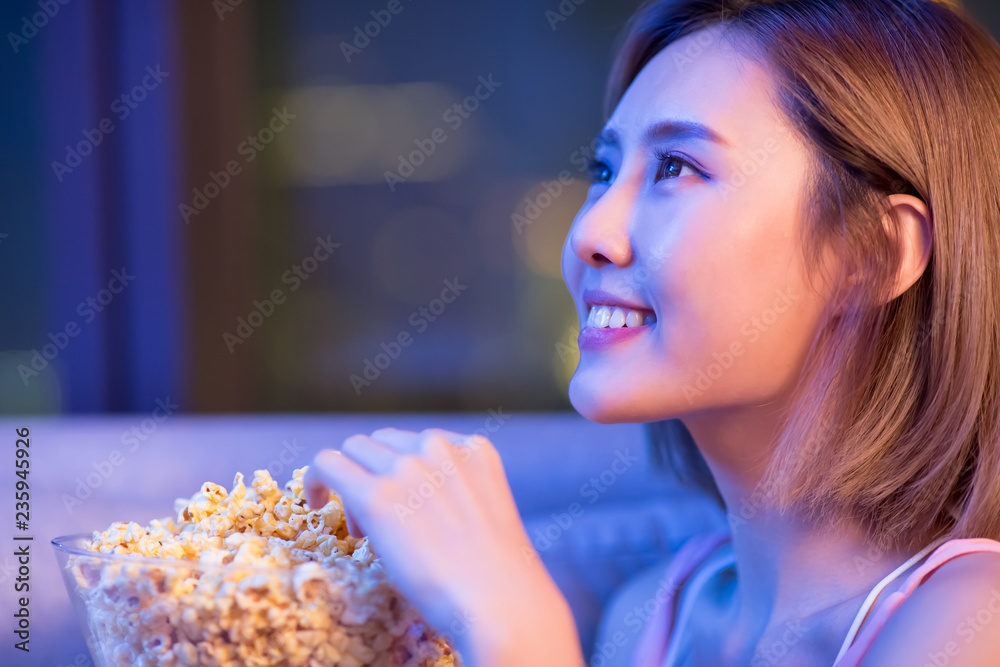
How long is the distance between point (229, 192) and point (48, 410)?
0.61 meters

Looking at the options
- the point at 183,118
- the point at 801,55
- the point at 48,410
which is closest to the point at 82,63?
the point at 183,118

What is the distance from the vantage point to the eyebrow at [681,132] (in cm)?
67

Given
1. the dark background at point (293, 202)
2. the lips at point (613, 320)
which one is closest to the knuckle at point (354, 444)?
the lips at point (613, 320)

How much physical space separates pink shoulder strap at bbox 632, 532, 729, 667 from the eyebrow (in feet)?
1.90

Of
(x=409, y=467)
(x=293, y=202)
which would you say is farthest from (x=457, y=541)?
(x=293, y=202)

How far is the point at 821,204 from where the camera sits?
67cm

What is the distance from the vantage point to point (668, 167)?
2.31 feet

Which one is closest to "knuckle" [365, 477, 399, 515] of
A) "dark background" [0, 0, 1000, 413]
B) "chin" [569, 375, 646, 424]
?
"chin" [569, 375, 646, 424]

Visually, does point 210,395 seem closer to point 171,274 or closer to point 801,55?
point 171,274

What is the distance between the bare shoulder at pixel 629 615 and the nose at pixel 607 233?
0.50 m

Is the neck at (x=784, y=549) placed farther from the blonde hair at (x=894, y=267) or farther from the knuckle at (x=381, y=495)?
the knuckle at (x=381, y=495)

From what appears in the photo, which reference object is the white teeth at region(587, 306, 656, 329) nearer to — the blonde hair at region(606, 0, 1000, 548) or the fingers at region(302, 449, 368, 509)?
the blonde hair at region(606, 0, 1000, 548)

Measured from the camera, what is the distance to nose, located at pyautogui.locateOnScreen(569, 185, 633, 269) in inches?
27.1

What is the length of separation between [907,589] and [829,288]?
258mm
